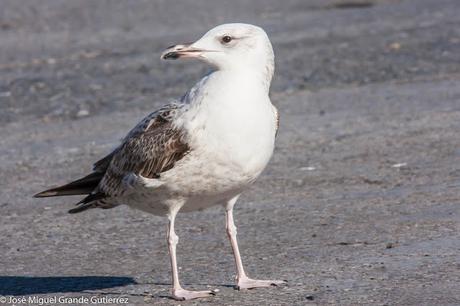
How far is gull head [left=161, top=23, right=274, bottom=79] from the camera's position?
676cm

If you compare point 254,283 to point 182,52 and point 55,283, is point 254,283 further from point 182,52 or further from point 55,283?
point 182,52

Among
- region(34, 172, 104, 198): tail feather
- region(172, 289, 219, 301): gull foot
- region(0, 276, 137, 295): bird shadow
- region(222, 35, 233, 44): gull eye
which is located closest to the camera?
region(172, 289, 219, 301): gull foot

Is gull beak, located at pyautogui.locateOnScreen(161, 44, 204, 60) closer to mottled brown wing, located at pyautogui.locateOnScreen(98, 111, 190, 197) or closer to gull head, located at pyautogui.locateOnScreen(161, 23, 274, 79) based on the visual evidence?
gull head, located at pyautogui.locateOnScreen(161, 23, 274, 79)

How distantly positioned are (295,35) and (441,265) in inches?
446

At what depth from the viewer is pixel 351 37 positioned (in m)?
17.4

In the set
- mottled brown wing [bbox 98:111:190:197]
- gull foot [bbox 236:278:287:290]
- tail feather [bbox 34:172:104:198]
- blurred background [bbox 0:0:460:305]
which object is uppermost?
mottled brown wing [bbox 98:111:190:197]

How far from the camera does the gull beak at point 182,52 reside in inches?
269

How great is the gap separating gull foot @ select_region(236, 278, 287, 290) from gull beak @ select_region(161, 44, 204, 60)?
4.45ft

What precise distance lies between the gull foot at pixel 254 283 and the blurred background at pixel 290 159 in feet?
0.22

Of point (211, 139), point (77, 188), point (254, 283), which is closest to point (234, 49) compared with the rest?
point (211, 139)

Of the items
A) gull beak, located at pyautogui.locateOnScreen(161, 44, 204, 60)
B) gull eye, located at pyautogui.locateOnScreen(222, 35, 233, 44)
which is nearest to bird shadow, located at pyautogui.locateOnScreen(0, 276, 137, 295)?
gull beak, located at pyautogui.locateOnScreen(161, 44, 204, 60)

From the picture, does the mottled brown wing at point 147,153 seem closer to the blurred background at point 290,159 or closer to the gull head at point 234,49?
the gull head at point 234,49

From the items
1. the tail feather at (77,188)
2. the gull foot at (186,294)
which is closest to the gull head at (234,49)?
the tail feather at (77,188)

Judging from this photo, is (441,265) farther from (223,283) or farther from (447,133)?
(447,133)
